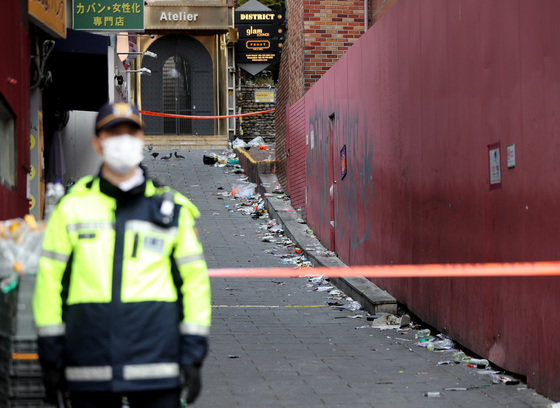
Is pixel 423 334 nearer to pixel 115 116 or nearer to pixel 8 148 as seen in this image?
pixel 8 148

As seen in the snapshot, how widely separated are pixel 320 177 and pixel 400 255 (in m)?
5.74

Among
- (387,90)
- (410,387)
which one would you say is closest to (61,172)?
(387,90)

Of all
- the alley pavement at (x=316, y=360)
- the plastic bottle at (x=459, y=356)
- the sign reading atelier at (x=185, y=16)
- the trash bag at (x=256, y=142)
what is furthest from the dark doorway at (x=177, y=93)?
the plastic bottle at (x=459, y=356)

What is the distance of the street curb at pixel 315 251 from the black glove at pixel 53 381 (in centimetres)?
734

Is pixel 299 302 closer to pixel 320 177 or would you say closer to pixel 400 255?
pixel 400 255

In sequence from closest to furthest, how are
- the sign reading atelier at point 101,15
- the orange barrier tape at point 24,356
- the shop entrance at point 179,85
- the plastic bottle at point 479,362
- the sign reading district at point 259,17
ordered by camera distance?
the orange barrier tape at point 24,356 < the plastic bottle at point 479,362 < the sign reading atelier at point 101,15 < the sign reading district at point 259,17 < the shop entrance at point 179,85

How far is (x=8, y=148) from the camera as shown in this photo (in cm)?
895

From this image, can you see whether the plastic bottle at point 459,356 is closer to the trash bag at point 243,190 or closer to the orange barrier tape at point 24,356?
the orange barrier tape at point 24,356

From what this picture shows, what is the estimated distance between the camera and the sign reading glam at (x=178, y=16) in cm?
3428

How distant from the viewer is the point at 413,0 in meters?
9.85

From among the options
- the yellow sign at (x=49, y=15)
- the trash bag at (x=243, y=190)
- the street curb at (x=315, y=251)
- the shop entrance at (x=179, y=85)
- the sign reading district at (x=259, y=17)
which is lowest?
the street curb at (x=315, y=251)

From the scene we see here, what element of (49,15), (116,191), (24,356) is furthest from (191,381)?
(49,15)

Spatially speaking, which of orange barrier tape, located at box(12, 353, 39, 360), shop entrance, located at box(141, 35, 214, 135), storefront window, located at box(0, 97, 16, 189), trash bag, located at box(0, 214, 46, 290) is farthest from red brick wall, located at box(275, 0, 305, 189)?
orange barrier tape, located at box(12, 353, 39, 360)

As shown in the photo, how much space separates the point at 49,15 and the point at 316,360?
5.26 metres
